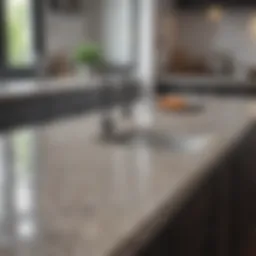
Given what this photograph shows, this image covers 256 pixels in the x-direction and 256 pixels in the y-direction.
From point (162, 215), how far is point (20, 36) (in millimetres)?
3553

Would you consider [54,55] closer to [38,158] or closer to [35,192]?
[38,158]

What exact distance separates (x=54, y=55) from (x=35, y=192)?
3.60m

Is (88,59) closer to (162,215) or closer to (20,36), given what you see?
(20,36)

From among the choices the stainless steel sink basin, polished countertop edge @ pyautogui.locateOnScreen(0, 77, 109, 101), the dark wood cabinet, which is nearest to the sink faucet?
the stainless steel sink basin

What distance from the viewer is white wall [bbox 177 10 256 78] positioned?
5828 millimetres

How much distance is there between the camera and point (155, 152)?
1.63m

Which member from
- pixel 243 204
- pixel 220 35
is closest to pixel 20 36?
pixel 220 35

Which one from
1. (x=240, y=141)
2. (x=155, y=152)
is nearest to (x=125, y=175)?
(x=155, y=152)

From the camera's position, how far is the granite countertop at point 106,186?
2.77 feet

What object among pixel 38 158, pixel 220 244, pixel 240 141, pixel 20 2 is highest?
pixel 20 2

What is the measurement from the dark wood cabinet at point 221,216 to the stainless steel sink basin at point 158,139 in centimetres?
14

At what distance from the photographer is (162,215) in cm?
101

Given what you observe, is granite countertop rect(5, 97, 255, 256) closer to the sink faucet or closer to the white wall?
the sink faucet

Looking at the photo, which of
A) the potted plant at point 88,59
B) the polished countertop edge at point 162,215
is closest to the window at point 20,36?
the potted plant at point 88,59
